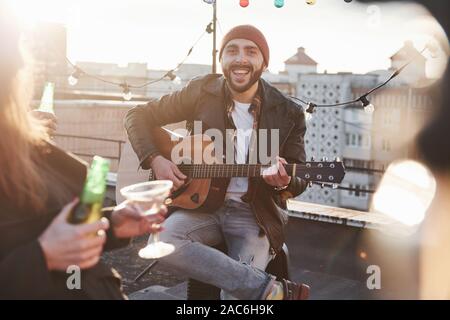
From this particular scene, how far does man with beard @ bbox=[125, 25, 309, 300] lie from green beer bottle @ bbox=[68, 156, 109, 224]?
1.27 m

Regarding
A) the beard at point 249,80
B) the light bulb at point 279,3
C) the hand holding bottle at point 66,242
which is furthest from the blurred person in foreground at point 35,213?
the light bulb at point 279,3

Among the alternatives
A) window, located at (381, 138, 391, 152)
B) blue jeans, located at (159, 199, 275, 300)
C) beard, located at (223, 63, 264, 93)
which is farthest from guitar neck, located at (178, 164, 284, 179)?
window, located at (381, 138, 391, 152)

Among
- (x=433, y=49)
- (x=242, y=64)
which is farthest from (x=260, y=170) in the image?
(x=433, y=49)

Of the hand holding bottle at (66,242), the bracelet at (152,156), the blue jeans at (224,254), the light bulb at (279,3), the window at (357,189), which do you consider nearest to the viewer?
the hand holding bottle at (66,242)

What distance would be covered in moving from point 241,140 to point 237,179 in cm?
27

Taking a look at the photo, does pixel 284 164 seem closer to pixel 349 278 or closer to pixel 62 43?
pixel 349 278

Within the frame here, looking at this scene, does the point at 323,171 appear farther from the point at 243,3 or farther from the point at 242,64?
the point at 243,3

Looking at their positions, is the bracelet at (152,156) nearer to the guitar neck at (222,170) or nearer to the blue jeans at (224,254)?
the guitar neck at (222,170)

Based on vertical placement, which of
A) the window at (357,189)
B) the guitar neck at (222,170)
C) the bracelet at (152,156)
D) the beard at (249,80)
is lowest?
the window at (357,189)

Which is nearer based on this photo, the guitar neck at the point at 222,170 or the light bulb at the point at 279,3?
the guitar neck at the point at 222,170

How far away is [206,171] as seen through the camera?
3.27m

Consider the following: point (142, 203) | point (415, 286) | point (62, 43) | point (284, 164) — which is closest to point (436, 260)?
point (415, 286)

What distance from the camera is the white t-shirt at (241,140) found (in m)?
3.25

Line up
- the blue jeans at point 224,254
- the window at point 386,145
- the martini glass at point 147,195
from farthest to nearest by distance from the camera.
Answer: the window at point 386,145
the blue jeans at point 224,254
the martini glass at point 147,195
